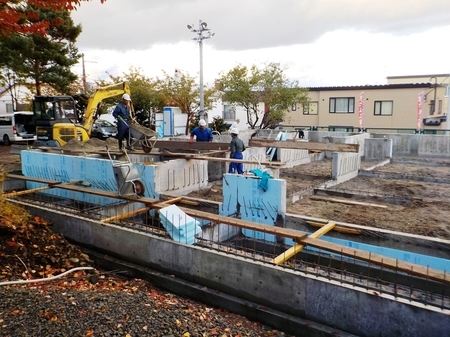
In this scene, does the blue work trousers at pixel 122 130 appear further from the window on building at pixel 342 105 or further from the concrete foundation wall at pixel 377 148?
the window on building at pixel 342 105

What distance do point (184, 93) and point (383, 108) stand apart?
49.4ft

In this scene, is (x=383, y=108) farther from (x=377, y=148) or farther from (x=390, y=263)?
(x=390, y=263)

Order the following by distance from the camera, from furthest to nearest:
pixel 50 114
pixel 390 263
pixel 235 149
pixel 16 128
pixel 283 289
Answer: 1. pixel 16 128
2. pixel 50 114
3. pixel 235 149
4. pixel 283 289
5. pixel 390 263

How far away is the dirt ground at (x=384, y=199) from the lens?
8297mm

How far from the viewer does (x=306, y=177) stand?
13.2 meters

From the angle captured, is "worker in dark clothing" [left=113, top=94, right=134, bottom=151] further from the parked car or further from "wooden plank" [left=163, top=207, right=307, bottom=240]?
the parked car

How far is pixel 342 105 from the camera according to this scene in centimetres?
3266

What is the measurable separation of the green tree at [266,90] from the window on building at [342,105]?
6.41 metres

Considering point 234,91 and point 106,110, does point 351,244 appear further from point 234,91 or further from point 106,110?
point 106,110

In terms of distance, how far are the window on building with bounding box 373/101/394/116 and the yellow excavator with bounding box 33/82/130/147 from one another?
69.1 feet

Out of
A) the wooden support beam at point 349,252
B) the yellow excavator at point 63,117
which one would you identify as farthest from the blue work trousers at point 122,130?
the yellow excavator at point 63,117

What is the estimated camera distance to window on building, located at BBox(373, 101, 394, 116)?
3041 centimetres

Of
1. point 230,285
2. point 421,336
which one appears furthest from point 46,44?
point 421,336

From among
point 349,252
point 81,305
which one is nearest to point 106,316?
point 81,305
